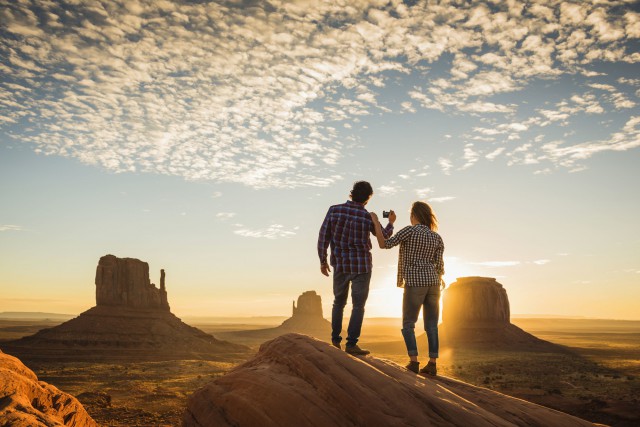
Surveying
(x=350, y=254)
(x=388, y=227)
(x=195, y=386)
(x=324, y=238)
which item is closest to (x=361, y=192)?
(x=388, y=227)

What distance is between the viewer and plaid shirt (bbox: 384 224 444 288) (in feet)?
21.6

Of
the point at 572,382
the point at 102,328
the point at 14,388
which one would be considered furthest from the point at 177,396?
the point at 102,328

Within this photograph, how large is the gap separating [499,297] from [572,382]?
47539 mm

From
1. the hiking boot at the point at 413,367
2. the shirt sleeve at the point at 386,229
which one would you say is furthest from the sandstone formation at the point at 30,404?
the shirt sleeve at the point at 386,229

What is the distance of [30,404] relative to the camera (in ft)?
24.0

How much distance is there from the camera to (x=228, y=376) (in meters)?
6.20

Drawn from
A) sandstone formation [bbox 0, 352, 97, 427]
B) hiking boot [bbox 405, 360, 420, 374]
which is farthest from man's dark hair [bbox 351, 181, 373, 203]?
sandstone formation [bbox 0, 352, 97, 427]

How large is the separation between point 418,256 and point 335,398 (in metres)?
2.59

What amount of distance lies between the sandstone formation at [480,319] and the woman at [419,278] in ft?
212

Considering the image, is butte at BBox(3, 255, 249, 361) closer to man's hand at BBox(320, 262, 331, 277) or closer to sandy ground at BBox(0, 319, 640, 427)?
sandy ground at BBox(0, 319, 640, 427)

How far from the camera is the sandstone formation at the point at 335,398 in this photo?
484cm

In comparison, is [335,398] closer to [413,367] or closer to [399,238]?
[413,367]

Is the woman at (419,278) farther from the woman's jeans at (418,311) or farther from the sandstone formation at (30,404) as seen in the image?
the sandstone formation at (30,404)

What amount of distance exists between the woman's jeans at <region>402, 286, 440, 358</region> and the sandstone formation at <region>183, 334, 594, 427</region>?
455 millimetres
